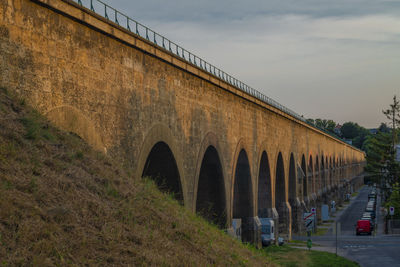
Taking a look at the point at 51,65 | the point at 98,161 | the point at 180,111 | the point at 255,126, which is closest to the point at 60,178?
the point at 98,161

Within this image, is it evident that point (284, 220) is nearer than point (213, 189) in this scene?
No

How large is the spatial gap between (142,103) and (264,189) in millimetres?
20262

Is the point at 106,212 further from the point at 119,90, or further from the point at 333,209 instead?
the point at 333,209

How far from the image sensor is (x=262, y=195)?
3391 centimetres

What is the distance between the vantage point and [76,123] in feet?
37.6

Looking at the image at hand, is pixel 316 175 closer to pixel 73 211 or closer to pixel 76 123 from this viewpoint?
pixel 76 123

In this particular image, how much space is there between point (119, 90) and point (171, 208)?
415 centimetres

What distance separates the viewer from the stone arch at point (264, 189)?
33.3 m

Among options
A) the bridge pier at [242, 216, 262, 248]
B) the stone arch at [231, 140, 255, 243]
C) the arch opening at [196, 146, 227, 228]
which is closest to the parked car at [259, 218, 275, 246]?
the bridge pier at [242, 216, 262, 248]

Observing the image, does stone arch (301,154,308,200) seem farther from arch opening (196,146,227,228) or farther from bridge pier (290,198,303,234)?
arch opening (196,146,227,228)

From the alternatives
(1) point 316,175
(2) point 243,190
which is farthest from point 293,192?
(2) point 243,190

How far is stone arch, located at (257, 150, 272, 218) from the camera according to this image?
109 ft

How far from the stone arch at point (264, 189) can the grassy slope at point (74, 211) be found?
72.9 ft

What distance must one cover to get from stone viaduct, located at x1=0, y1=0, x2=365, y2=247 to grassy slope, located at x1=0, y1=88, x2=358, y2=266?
3.82ft
